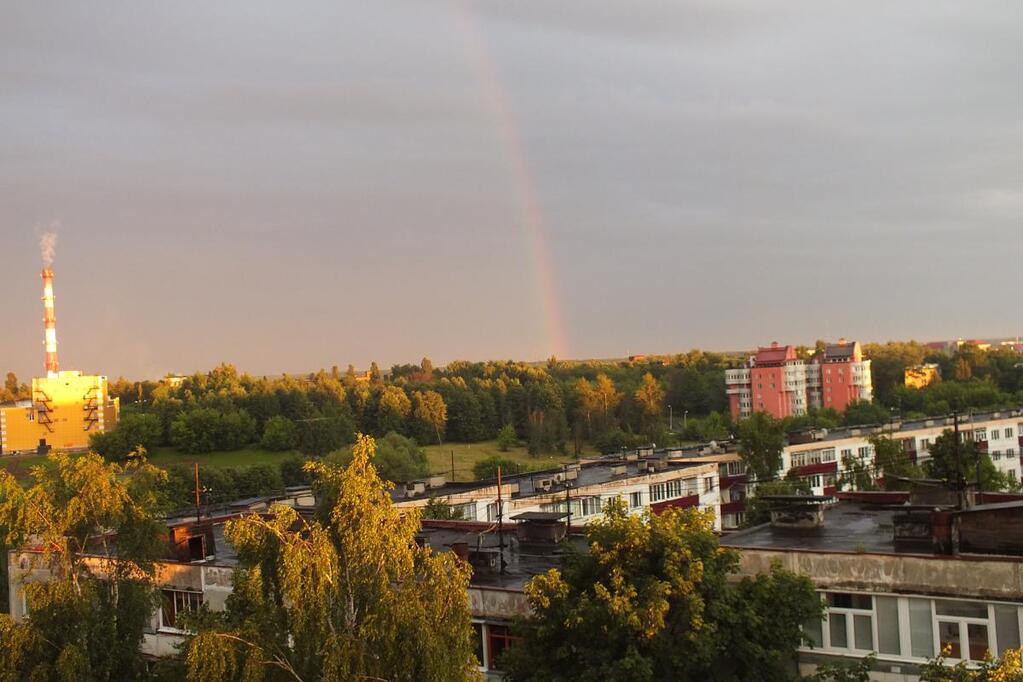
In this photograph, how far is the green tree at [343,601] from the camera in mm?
10359

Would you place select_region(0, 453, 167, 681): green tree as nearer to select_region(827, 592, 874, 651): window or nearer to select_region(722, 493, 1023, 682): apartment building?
select_region(722, 493, 1023, 682): apartment building

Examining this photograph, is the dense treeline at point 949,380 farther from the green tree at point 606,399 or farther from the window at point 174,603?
the window at point 174,603

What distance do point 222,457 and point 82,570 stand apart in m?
90.6

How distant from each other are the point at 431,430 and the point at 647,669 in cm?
10492

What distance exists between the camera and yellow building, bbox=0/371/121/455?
10738cm

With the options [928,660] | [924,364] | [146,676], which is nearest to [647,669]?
[928,660]

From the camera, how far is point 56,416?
108 m

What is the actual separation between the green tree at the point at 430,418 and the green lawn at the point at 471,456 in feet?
6.46

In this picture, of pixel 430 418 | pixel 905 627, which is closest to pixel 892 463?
pixel 905 627

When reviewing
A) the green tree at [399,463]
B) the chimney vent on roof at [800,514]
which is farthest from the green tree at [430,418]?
the chimney vent on roof at [800,514]

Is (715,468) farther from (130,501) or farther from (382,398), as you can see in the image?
(382,398)

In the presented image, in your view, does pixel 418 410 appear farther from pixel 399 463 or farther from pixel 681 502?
pixel 681 502

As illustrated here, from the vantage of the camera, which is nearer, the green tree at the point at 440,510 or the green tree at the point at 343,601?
the green tree at the point at 343,601

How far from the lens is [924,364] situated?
144375mm
